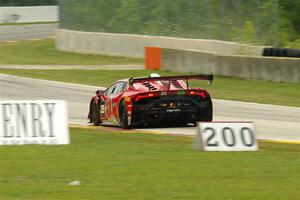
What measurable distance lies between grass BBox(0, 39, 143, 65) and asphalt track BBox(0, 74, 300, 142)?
686cm

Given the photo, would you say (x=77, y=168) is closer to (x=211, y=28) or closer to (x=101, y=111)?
(x=101, y=111)

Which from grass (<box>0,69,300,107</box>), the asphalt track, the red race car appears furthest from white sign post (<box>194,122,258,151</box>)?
grass (<box>0,69,300,107</box>)

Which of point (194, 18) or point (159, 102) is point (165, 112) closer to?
point (159, 102)

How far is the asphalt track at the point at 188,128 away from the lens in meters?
17.0

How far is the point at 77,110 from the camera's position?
22.1 meters

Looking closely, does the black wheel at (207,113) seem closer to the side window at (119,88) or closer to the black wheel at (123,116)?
the black wheel at (123,116)

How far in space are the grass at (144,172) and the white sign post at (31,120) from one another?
0.20 metres

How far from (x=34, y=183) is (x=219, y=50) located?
82.7ft

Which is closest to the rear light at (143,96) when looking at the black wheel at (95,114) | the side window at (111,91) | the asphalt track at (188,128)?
the asphalt track at (188,128)

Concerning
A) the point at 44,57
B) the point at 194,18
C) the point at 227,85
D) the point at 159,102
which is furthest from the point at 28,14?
the point at 159,102

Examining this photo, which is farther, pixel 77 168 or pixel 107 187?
pixel 77 168

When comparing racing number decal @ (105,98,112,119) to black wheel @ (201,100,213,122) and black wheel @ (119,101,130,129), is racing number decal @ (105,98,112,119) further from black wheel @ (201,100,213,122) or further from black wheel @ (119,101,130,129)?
black wheel @ (201,100,213,122)

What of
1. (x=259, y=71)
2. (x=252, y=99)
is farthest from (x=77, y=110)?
(x=259, y=71)

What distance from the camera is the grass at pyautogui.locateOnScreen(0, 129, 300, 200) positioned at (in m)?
8.61
